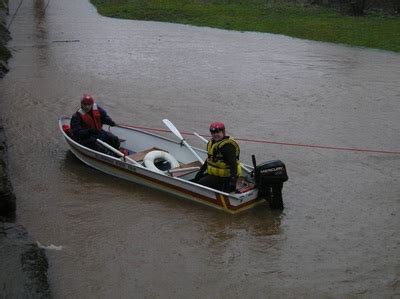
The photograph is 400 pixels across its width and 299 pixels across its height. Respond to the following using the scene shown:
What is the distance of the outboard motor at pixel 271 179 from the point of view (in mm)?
8508

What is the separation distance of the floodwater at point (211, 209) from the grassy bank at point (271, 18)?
3.72m

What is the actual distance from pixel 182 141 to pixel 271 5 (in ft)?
84.0

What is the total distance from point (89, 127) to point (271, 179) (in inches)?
146

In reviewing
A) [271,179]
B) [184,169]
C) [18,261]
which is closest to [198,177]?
[184,169]

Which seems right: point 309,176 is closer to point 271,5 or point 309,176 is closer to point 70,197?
point 70,197

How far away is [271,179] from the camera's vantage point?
851 centimetres

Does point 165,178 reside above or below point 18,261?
below

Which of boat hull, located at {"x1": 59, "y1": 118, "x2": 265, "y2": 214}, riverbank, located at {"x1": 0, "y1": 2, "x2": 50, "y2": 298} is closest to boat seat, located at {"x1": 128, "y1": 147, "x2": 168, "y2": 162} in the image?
boat hull, located at {"x1": 59, "y1": 118, "x2": 265, "y2": 214}

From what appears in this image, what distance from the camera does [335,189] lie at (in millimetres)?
9781

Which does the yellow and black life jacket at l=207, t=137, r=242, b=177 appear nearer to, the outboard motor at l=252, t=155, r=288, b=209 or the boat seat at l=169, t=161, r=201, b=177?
the outboard motor at l=252, t=155, r=288, b=209

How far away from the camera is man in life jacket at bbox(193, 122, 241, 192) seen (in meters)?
8.70

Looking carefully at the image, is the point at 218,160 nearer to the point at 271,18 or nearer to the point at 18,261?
the point at 18,261

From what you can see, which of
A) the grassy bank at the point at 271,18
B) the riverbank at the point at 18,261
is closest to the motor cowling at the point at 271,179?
the riverbank at the point at 18,261

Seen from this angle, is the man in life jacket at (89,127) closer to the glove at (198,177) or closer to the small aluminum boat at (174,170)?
the small aluminum boat at (174,170)
